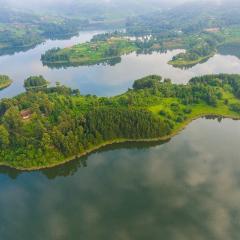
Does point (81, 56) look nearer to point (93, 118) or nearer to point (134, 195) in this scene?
point (93, 118)

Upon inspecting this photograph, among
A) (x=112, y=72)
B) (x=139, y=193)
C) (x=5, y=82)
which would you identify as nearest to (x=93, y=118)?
(x=139, y=193)

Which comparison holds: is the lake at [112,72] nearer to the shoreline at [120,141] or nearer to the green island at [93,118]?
the green island at [93,118]

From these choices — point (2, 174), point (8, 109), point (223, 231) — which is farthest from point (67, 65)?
point (223, 231)

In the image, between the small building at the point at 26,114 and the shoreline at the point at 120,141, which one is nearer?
the shoreline at the point at 120,141

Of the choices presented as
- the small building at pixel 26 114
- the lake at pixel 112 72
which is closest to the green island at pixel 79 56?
the lake at pixel 112 72

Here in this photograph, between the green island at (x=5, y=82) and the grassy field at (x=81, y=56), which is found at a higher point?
the green island at (x=5, y=82)

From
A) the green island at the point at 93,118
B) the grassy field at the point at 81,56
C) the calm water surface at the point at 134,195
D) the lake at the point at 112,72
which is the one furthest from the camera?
the grassy field at the point at 81,56
